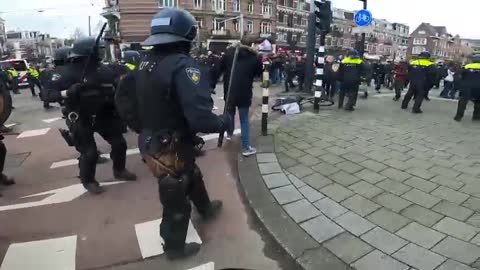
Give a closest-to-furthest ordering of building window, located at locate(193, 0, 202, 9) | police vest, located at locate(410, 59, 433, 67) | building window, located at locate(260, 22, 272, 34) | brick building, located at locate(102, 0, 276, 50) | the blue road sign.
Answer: police vest, located at locate(410, 59, 433, 67) → the blue road sign → brick building, located at locate(102, 0, 276, 50) → building window, located at locate(193, 0, 202, 9) → building window, located at locate(260, 22, 272, 34)

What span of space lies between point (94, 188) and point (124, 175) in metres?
0.47

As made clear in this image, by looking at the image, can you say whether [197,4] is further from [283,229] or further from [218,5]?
[283,229]

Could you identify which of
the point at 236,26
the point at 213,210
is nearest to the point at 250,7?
the point at 236,26

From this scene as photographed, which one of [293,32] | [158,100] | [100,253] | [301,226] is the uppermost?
[293,32]

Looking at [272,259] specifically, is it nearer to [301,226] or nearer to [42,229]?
[301,226]

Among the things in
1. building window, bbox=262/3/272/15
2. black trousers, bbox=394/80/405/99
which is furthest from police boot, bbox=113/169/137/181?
building window, bbox=262/3/272/15

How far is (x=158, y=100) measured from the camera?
8.01ft

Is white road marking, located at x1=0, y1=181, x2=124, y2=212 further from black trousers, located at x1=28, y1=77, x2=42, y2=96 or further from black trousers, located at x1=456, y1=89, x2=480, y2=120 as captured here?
black trousers, located at x1=28, y1=77, x2=42, y2=96

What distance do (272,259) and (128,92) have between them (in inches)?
71.2

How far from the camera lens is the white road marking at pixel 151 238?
9.53 feet

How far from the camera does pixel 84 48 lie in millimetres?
4004

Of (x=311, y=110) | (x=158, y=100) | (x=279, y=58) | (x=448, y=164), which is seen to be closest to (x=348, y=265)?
(x=158, y=100)

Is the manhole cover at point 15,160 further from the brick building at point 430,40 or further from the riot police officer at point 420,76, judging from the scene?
the brick building at point 430,40

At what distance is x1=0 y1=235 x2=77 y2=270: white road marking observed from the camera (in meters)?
2.73
